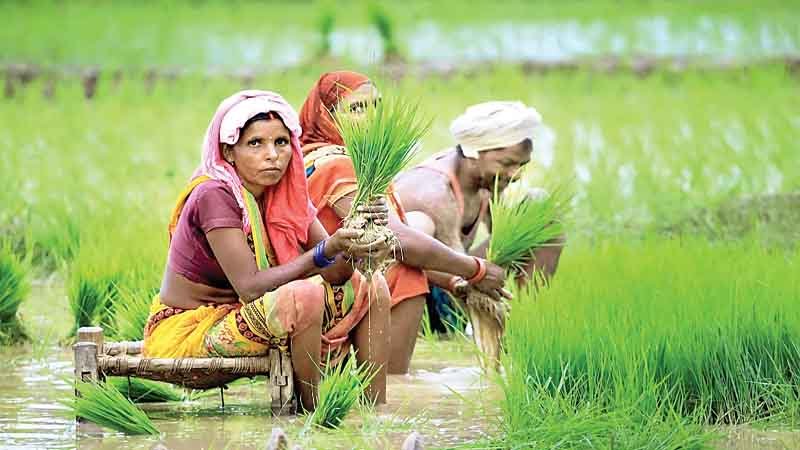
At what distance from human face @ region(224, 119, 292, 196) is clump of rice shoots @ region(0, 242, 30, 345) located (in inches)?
52.4

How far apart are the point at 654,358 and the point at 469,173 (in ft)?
4.76

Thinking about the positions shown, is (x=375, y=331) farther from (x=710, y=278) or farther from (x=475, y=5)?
(x=475, y=5)

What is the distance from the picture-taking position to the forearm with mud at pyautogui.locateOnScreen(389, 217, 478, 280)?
4629 millimetres

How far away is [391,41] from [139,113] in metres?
3.37

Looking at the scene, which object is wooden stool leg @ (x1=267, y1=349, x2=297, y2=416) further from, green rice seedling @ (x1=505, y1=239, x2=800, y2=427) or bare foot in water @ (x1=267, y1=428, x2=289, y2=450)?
bare foot in water @ (x1=267, y1=428, x2=289, y2=450)

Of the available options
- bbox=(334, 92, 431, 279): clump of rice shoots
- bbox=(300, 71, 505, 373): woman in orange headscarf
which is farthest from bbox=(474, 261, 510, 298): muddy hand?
bbox=(334, 92, 431, 279): clump of rice shoots

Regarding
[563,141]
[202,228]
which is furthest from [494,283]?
[563,141]

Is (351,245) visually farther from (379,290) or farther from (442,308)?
(442,308)

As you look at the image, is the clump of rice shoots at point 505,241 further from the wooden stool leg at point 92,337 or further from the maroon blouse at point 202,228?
the wooden stool leg at point 92,337

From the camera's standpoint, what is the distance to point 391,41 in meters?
13.1

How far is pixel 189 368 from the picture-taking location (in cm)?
399

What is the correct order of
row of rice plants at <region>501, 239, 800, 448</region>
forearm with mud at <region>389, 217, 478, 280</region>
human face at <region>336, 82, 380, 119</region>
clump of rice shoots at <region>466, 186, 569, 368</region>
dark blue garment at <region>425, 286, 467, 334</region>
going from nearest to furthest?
row of rice plants at <region>501, 239, 800, 448</region> < human face at <region>336, 82, 380, 119</region> < forearm with mud at <region>389, 217, 478, 280</region> < clump of rice shoots at <region>466, 186, 569, 368</region> < dark blue garment at <region>425, 286, 467, 334</region>

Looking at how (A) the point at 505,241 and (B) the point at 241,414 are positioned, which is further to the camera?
(A) the point at 505,241

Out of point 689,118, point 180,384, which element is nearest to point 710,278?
point 180,384
